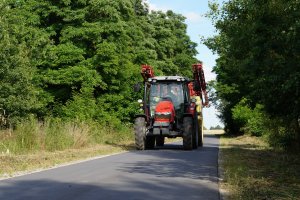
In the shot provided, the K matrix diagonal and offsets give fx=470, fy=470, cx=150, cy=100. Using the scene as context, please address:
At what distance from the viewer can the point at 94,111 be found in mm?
30375

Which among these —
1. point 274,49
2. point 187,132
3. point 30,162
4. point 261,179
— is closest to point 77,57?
point 187,132

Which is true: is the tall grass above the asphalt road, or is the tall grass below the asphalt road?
above

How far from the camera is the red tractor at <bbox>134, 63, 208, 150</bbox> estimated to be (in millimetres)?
20250

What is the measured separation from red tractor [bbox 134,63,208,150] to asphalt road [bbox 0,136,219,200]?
6.10 metres

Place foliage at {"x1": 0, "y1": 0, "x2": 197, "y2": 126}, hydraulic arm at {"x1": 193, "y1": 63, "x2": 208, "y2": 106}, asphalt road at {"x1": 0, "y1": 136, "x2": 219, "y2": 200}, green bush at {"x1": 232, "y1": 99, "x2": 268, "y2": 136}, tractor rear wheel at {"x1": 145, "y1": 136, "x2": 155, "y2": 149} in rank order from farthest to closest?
green bush at {"x1": 232, "y1": 99, "x2": 268, "y2": 136}, foliage at {"x1": 0, "y1": 0, "x2": 197, "y2": 126}, hydraulic arm at {"x1": 193, "y1": 63, "x2": 208, "y2": 106}, tractor rear wheel at {"x1": 145, "y1": 136, "x2": 155, "y2": 149}, asphalt road at {"x1": 0, "y1": 136, "x2": 219, "y2": 200}

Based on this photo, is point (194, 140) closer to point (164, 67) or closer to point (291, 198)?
point (291, 198)

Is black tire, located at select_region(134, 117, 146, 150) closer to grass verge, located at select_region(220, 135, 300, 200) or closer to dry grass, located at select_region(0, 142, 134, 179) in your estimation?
dry grass, located at select_region(0, 142, 134, 179)

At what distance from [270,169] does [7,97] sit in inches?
655

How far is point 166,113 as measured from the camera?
2045cm

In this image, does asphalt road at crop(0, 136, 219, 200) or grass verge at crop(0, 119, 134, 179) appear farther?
grass verge at crop(0, 119, 134, 179)

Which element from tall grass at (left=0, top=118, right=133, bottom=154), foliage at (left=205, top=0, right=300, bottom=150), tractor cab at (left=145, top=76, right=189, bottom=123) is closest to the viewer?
foliage at (left=205, top=0, right=300, bottom=150)

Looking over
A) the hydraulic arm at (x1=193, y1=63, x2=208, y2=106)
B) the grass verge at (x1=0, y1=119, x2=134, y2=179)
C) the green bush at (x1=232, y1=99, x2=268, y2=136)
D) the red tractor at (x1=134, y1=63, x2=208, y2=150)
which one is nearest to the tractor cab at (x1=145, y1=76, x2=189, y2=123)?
the red tractor at (x1=134, y1=63, x2=208, y2=150)

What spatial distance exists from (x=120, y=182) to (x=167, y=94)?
37.9 feet

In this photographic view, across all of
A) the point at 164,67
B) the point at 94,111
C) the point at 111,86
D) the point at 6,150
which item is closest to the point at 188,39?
the point at 164,67
